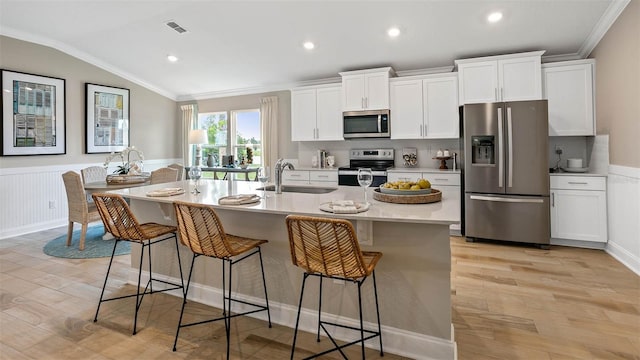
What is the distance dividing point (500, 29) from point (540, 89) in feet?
3.06

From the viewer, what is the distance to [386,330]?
2.04m

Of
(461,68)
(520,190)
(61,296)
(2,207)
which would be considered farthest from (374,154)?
(2,207)

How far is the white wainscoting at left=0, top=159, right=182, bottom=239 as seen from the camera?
183 inches

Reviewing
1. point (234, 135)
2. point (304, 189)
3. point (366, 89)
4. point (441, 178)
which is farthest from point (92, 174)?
point (441, 178)

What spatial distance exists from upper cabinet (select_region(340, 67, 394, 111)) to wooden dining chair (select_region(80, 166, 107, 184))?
3.81m

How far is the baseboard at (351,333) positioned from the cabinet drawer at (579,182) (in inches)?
121

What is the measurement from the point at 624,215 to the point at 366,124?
3.15 meters

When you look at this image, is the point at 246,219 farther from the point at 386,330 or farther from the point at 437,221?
the point at 437,221

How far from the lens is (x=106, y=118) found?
19.2ft

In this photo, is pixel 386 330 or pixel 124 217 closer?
pixel 386 330

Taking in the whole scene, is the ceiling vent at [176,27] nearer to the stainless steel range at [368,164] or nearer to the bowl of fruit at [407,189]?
the stainless steel range at [368,164]

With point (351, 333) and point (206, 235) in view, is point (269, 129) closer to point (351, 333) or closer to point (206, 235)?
point (206, 235)

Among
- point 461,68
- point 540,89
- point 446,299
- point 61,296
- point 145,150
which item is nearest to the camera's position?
point 446,299

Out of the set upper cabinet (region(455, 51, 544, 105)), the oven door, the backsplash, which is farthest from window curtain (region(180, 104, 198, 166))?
upper cabinet (region(455, 51, 544, 105))
